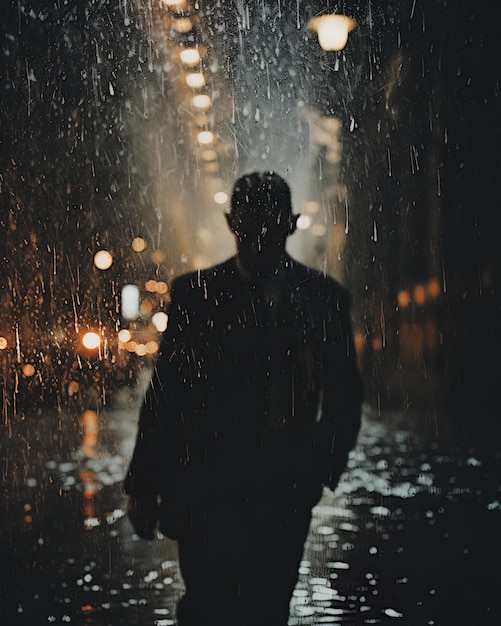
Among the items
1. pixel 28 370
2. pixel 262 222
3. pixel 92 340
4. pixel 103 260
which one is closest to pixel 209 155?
pixel 262 222

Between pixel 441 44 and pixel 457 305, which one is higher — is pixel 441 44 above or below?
above

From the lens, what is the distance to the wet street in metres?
1.19

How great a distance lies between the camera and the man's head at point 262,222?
1165 millimetres

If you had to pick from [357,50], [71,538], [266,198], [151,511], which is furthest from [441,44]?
[71,538]

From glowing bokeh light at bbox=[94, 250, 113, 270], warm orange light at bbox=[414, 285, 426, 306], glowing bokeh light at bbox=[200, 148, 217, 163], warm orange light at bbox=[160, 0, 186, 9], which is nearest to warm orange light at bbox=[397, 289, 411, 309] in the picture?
warm orange light at bbox=[414, 285, 426, 306]

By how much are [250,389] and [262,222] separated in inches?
11.7

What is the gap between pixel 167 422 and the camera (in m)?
1.18

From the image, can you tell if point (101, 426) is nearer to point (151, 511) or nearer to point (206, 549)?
point (151, 511)

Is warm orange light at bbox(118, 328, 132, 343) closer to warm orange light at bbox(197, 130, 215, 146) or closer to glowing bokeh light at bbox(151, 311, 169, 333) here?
glowing bokeh light at bbox(151, 311, 169, 333)

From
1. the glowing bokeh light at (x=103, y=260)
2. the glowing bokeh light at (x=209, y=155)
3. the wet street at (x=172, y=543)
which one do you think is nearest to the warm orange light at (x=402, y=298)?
the wet street at (x=172, y=543)

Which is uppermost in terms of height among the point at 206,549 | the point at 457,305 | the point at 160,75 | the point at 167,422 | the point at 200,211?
the point at 160,75

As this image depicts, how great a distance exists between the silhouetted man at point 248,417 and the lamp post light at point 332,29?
0.26 meters

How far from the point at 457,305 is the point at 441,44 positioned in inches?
18.7

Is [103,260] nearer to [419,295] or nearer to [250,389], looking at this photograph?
[250,389]
